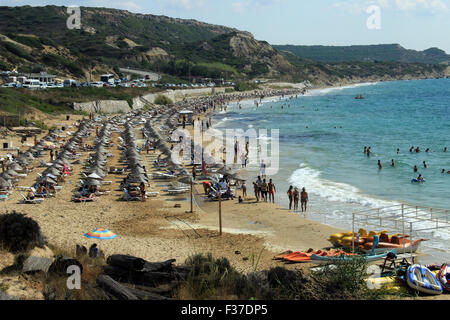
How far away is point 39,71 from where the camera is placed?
246ft

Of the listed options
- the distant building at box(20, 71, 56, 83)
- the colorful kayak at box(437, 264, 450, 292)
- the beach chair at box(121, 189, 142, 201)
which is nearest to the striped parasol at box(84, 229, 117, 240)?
the beach chair at box(121, 189, 142, 201)

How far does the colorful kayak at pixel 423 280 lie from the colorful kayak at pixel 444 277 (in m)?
0.13

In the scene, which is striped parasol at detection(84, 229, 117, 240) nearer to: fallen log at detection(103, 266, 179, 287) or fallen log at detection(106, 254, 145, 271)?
fallen log at detection(106, 254, 145, 271)

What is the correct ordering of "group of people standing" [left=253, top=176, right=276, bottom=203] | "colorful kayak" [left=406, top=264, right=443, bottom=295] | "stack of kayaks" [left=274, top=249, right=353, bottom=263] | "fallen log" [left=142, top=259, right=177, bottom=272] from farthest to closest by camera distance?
"group of people standing" [left=253, top=176, right=276, bottom=203]
"stack of kayaks" [left=274, top=249, right=353, bottom=263]
"colorful kayak" [left=406, top=264, right=443, bottom=295]
"fallen log" [left=142, top=259, right=177, bottom=272]

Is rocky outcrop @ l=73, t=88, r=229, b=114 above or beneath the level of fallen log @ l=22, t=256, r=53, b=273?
above

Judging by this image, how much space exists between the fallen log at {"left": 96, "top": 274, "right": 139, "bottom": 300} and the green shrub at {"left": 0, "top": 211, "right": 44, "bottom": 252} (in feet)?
10.4

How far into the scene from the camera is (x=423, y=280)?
9.86m

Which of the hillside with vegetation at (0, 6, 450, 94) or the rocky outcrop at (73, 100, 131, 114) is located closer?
the rocky outcrop at (73, 100, 131, 114)

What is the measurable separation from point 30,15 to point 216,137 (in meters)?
129

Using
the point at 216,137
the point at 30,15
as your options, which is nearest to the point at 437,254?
the point at 216,137

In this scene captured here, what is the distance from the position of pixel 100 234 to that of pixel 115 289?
7150 mm

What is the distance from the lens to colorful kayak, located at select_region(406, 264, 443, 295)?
977 cm

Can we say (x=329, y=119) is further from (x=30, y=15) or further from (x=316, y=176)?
(x=30, y=15)

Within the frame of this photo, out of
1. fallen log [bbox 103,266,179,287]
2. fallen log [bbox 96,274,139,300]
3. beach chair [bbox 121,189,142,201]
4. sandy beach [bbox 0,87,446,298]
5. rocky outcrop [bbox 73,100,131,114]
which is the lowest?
sandy beach [bbox 0,87,446,298]
